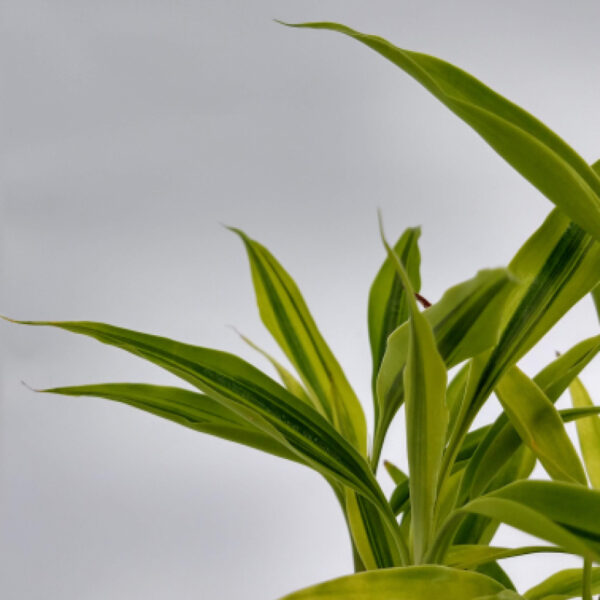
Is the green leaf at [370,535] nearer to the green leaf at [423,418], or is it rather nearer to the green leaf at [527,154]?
the green leaf at [423,418]

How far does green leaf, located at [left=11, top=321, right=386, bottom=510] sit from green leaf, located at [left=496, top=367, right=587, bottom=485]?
11 cm

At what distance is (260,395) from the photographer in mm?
543

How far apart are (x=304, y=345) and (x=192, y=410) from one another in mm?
117

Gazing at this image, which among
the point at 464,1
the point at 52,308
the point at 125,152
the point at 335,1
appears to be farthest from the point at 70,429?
the point at 464,1

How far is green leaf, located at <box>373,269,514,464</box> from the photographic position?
428 mm

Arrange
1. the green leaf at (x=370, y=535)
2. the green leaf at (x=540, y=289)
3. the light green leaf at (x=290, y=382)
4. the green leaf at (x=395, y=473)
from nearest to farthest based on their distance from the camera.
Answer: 1. the green leaf at (x=540, y=289)
2. the green leaf at (x=370, y=535)
3. the light green leaf at (x=290, y=382)
4. the green leaf at (x=395, y=473)

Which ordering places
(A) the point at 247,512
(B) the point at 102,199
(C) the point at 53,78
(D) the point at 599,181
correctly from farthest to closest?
1. (C) the point at 53,78
2. (B) the point at 102,199
3. (A) the point at 247,512
4. (D) the point at 599,181

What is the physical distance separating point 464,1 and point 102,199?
1204 mm

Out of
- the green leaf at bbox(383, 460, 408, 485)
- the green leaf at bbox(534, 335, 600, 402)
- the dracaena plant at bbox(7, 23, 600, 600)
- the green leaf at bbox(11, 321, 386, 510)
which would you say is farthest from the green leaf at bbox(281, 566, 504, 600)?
the green leaf at bbox(383, 460, 408, 485)

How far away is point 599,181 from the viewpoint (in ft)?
1.42

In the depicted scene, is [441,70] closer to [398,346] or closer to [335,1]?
[398,346]

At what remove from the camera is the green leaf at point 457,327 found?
428 millimetres

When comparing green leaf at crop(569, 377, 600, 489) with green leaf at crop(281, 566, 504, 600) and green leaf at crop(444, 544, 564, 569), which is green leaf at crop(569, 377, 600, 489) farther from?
green leaf at crop(281, 566, 504, 600)

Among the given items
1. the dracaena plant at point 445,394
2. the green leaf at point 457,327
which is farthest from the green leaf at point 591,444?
the green leaf at point 457,327
